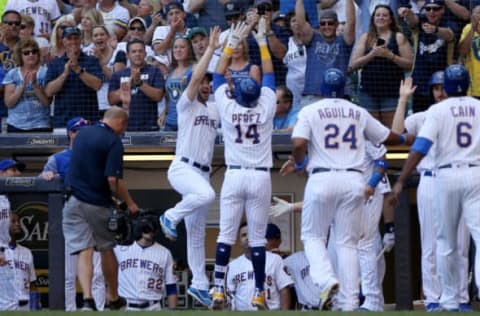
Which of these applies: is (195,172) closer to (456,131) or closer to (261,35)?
(261,35)

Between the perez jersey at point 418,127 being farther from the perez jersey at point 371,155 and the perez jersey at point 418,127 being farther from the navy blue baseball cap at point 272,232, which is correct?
the navy blue baseball cap at point 272,232

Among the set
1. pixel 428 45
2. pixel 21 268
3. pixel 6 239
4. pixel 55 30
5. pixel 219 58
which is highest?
pixel 55 30

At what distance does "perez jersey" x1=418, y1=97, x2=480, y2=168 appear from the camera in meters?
10.7

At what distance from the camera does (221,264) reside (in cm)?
1188

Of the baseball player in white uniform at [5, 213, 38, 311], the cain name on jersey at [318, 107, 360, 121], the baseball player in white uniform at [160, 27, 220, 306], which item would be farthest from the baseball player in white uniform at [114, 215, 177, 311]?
the cain name on jersey at [318, 107, 360, 121]

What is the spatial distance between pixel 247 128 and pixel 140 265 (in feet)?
7.54

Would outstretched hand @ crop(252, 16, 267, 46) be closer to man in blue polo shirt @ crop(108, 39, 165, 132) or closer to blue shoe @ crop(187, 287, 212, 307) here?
blue shoe @ crop(187, 287, 212, 307)

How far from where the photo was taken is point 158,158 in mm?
15008

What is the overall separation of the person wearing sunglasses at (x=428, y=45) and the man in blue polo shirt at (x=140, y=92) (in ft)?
8.62

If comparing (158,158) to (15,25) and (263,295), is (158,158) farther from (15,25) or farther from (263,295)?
(263,295)

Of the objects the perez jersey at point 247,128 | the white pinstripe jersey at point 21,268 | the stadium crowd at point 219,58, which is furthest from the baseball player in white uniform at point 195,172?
the white pinstripe jersey at point 21,268

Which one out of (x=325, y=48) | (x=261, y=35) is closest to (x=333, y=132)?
(x=261, y=35)

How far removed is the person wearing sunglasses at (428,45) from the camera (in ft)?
46.9

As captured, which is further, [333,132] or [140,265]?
[140,265]
